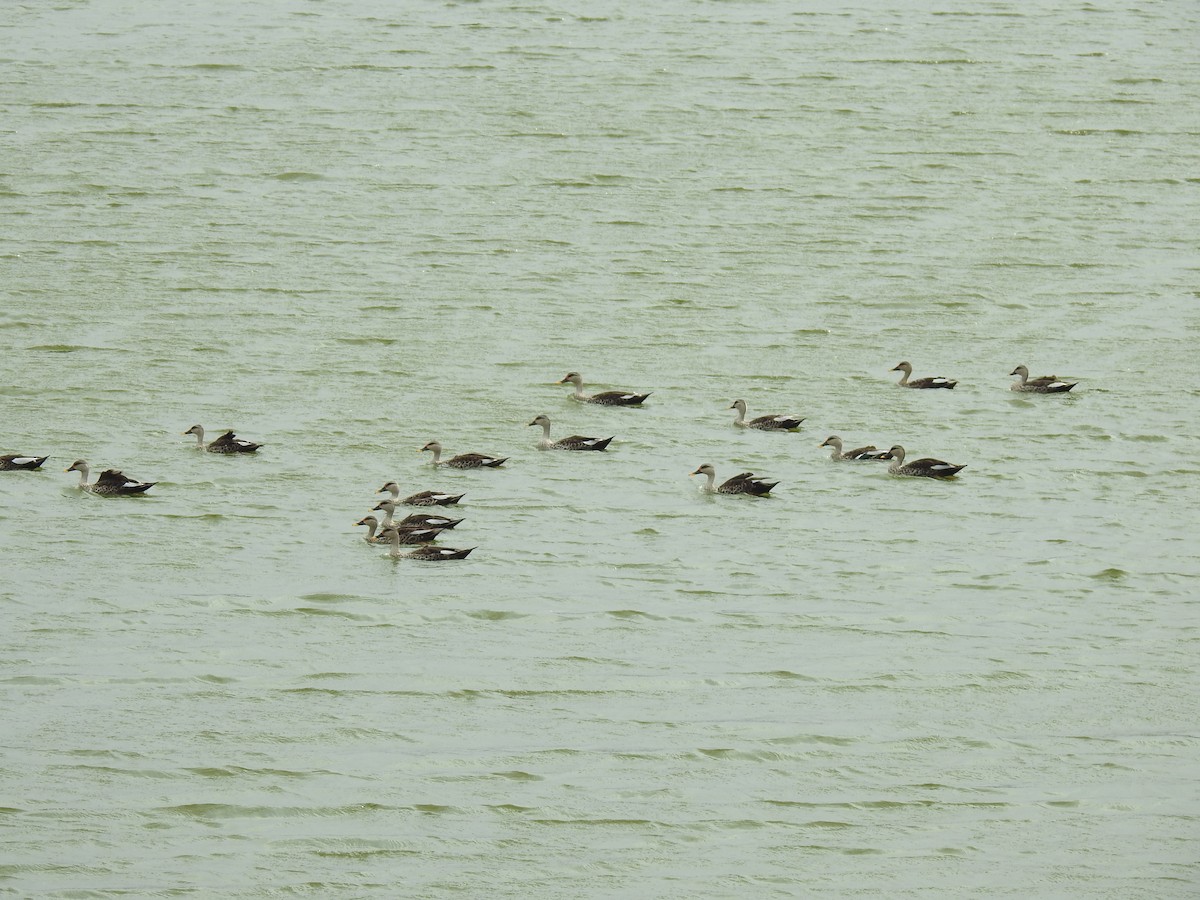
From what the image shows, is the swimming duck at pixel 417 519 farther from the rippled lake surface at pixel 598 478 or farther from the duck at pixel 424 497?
the rippled lake surface at pixel 598 478

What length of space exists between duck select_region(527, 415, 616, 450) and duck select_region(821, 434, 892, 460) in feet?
7.54

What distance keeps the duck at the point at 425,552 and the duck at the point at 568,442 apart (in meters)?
3.23

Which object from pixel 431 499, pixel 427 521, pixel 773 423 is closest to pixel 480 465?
pixel 431 499

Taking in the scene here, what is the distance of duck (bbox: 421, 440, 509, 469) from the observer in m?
20.0

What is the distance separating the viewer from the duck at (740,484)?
1947 cm

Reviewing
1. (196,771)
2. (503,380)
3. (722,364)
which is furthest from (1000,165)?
(196,771)

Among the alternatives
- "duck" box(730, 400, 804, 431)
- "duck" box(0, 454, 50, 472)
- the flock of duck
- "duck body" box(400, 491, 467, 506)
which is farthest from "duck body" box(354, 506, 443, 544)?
"duck" box(730, 400, 804, 431)

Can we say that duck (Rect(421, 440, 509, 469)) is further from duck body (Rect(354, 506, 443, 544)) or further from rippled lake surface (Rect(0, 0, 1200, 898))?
duck body (Rect(354, 506, 443, 544))

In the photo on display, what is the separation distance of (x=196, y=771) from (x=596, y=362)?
11.1 metres

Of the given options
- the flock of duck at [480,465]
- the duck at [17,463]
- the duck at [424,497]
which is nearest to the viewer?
the flock of duck at [480,465]

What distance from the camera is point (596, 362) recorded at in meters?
23.7

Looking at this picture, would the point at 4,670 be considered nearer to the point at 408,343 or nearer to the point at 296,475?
the point at 296,475

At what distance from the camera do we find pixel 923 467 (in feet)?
65.8

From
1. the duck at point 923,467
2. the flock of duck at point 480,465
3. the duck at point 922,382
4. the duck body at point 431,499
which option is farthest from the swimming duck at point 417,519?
the duck at point 922,382
